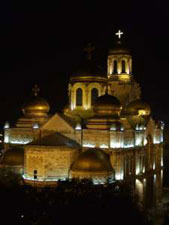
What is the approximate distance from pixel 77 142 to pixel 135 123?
607cm

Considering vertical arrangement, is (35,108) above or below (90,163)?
above

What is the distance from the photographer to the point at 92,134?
34500 mm

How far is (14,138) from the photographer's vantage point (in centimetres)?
3897

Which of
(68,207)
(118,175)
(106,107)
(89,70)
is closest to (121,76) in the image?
(89,70)

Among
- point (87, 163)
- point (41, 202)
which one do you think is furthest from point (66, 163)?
point (41, 202)

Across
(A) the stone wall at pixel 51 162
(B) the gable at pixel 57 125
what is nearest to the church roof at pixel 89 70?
(B) the gable at pixel 57 125

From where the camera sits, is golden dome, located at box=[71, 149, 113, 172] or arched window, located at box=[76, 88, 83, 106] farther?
arched window, located at box=[76, 88, 83, 106]

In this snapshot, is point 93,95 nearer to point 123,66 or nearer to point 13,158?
point 123,66

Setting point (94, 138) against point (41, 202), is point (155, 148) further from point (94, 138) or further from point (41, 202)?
point (41, 202)

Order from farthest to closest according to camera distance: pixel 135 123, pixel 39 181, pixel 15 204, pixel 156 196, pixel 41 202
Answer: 1. pixel 135 123
2. pixel 39 181
3. pixel 156 196
4. pixel 41 202
5. pixel 15 204

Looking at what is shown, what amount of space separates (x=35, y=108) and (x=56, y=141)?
22.5 feet

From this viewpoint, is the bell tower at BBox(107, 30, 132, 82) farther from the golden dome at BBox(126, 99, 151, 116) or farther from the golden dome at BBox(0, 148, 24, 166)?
the golden dome at BBox(0, 148, 24, 166)

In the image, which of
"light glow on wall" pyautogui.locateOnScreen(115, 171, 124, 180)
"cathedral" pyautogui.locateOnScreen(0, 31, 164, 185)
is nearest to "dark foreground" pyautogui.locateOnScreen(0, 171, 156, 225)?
"cathedral" pyautogui.locateOnScreen(0, 31, 164, 185)

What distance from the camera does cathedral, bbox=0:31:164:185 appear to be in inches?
1287
